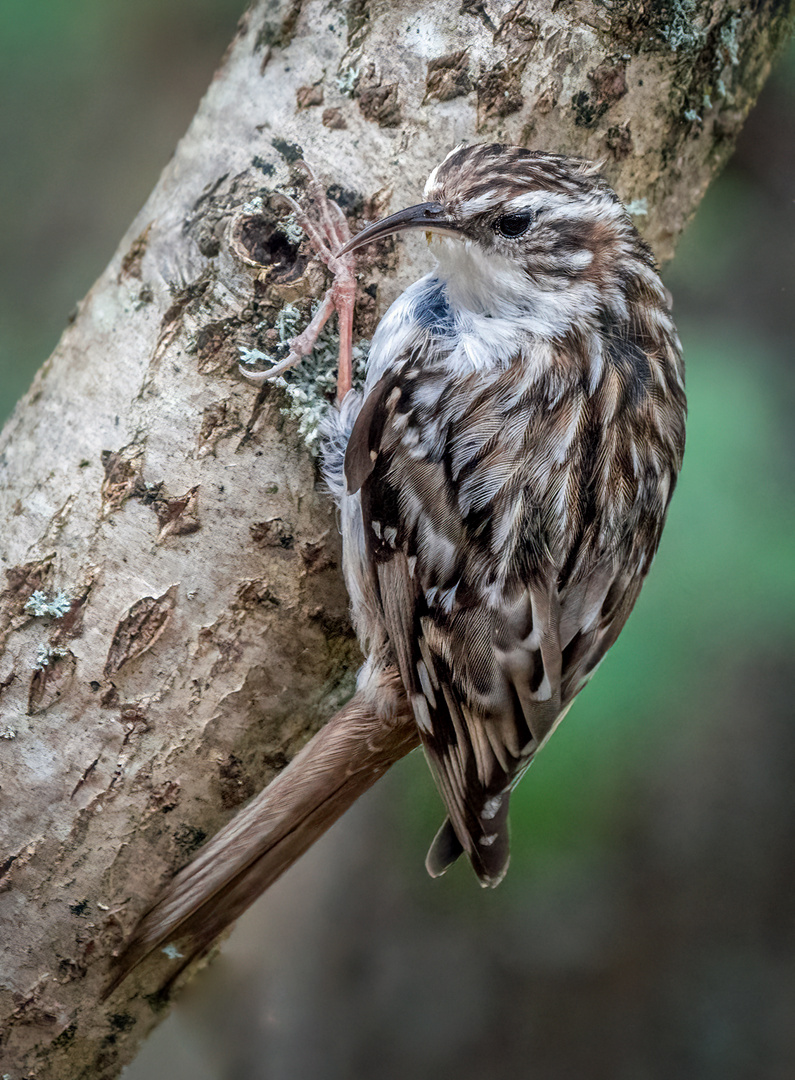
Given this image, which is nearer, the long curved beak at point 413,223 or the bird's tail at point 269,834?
the long curved beak at point 413,223

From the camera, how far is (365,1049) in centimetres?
257

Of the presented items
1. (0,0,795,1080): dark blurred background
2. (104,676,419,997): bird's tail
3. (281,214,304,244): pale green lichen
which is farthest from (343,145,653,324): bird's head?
(0,0,795,1080): dark blurred background

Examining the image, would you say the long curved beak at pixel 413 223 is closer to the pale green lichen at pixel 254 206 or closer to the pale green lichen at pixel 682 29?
the pale green lichen at pixel 254 206

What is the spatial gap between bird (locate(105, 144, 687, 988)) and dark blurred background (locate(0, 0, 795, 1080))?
81 cm

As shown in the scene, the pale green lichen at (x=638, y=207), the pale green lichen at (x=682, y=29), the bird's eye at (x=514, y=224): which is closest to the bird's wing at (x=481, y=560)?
the bird's eye at (x=514, y=224)

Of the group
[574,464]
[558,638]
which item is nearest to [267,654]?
[558,638]

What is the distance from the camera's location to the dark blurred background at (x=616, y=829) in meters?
2.31

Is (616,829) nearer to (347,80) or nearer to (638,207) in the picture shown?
(638,207)

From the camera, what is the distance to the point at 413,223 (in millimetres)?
1358

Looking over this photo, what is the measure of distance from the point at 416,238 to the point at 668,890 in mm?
2260

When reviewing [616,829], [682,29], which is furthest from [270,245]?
[616,829]

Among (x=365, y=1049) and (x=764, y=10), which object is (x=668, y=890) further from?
(x=764, y=10)

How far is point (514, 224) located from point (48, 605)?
1.01 meters

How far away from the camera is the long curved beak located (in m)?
1.35
